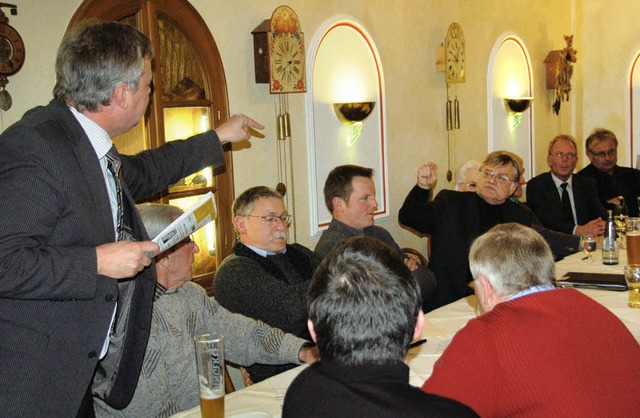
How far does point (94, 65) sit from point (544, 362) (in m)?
1.41

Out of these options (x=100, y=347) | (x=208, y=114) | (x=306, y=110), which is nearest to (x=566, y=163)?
(x=306, y=110)

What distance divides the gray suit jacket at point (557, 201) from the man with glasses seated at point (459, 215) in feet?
4.24

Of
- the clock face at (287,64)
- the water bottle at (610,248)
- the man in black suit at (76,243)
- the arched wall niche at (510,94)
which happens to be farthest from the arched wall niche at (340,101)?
the man in black suit at (76,243)

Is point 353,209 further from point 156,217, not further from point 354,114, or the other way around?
point 156,217

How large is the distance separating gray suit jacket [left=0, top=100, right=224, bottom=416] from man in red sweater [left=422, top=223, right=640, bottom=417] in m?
0.91

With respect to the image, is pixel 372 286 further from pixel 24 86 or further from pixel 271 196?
pixel 24 86

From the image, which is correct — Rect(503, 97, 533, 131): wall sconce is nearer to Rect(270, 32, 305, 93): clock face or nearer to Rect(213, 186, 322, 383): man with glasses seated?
Rect(270, 32, 305, 93): clock face

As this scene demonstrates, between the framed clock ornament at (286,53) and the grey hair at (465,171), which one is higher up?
the framed clock ornament at (286,53)

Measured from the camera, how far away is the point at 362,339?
1.42 metres

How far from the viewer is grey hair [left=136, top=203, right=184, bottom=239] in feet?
8.52

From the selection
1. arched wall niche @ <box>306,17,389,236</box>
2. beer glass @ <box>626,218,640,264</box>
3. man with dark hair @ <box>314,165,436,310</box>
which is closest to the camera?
beer glass @ <box>626,218,640,264</box>

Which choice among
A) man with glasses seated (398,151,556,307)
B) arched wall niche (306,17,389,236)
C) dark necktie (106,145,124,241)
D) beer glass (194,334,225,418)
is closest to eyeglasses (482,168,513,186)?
man with glasses seated (398,151,556,307)

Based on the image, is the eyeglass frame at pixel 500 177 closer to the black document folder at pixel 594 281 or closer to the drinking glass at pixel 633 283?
the black document folder at pixel 594 281

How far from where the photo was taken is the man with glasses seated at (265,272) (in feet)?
10.3
